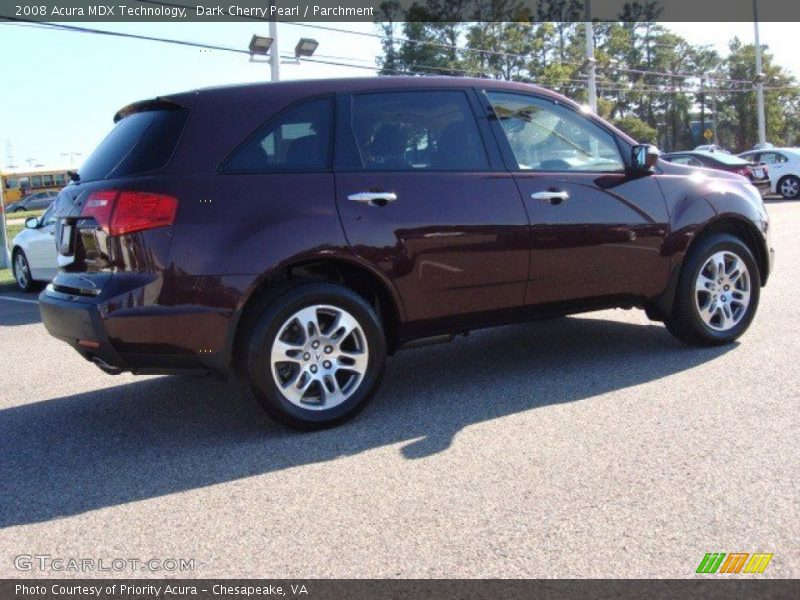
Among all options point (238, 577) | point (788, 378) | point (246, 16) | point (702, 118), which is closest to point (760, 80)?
point (246, 16)

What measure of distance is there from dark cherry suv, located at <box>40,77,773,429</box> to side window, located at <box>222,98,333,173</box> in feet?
0.03

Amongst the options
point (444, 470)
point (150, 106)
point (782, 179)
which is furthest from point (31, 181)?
point (444, 470)

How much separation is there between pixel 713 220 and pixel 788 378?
4.21 feet

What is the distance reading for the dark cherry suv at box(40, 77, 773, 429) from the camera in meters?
4.23

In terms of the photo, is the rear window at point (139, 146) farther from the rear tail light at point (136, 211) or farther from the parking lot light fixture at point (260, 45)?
the parking lot light fixture at point (260, 45)

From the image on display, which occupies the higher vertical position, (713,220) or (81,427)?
(713,220)

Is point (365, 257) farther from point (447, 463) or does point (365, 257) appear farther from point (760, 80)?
point (760, 80)

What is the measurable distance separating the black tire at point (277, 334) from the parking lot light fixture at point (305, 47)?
20055mm

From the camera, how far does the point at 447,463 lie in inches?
155

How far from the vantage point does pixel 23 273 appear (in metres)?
12.2

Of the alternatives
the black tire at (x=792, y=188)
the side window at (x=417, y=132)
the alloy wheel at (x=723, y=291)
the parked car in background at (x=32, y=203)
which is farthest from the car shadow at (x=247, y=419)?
the parked car in background at (x=32, y=203)

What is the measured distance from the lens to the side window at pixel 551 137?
5.27m

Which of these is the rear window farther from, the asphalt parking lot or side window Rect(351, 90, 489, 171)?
the asphalt parking lot

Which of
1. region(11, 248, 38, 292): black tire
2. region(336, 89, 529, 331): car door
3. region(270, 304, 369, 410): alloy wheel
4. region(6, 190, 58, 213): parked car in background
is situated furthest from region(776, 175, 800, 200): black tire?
region(6, 190, 58, 213): parked car in background
